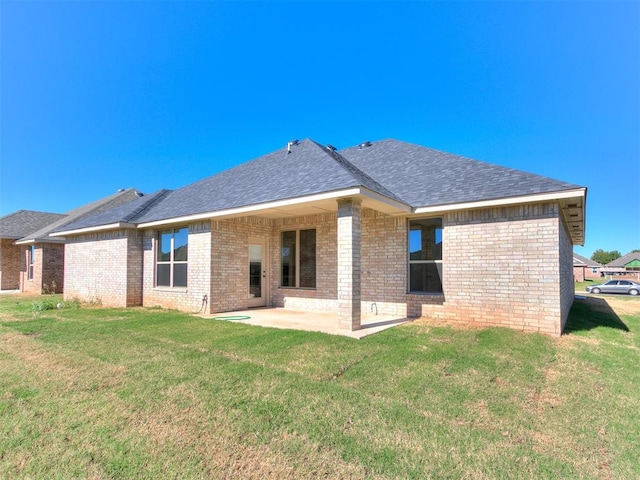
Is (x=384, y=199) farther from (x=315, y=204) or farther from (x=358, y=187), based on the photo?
(x=315, y=204)

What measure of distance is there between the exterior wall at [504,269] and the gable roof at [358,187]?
1.69 feet

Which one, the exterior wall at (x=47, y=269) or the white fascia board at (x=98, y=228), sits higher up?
the white fascia board at (x=98, y=228)

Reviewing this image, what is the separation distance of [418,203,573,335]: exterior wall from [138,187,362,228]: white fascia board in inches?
126

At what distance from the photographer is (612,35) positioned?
9.91 m

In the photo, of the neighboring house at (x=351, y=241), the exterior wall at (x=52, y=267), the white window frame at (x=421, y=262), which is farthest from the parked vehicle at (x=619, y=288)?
the exterior wall at (x=52, y=267)

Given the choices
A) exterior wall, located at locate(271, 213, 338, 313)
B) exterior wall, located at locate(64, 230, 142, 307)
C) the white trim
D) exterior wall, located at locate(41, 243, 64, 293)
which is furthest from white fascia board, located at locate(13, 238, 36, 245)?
the white trim

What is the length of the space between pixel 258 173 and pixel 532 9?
9.81 metres

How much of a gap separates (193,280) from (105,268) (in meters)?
5.13

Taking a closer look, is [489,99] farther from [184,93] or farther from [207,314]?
[207,314]

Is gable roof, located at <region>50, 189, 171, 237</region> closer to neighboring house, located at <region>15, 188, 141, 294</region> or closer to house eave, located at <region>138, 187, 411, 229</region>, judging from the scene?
house eave, located at <region>138, 187, 411, 229</region>

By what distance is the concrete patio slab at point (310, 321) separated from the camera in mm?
7315

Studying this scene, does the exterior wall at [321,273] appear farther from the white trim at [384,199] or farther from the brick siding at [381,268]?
the white trim at [384,199]

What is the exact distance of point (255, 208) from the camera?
870cm

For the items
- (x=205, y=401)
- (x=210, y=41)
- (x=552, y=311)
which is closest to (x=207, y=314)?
(x=205, y=401)
